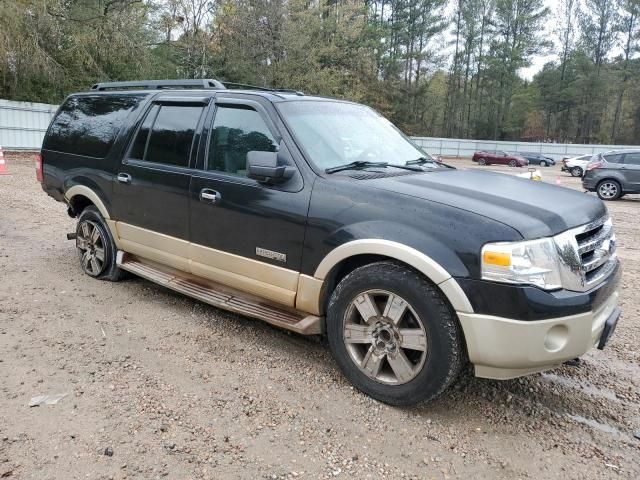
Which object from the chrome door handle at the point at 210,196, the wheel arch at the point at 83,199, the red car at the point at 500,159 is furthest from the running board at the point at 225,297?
the red car at the point at 500,159

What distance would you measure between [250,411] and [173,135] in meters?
2.47

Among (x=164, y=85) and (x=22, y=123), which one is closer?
(x=164, y=85)

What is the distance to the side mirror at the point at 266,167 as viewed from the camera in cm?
346

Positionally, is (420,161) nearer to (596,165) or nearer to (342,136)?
(342,136)

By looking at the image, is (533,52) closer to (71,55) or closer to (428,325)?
(71,55)

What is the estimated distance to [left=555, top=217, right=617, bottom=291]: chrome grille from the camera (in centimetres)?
283

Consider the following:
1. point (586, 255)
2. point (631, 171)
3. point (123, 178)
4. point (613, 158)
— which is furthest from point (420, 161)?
point (613, 158)

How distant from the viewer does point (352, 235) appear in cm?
323

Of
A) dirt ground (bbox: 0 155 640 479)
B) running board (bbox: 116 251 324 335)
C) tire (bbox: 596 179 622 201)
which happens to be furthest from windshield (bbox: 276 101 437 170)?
tire (bbox: 596 179 622 201)

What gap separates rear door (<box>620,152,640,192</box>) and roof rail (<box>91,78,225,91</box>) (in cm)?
1544

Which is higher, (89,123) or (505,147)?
(89,123)

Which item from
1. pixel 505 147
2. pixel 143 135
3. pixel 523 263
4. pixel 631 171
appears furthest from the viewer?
pixel 505 147

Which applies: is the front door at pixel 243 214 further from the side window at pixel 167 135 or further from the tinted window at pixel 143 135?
the tinted window at pixel 143 135

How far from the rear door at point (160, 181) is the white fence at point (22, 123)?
20.1m
